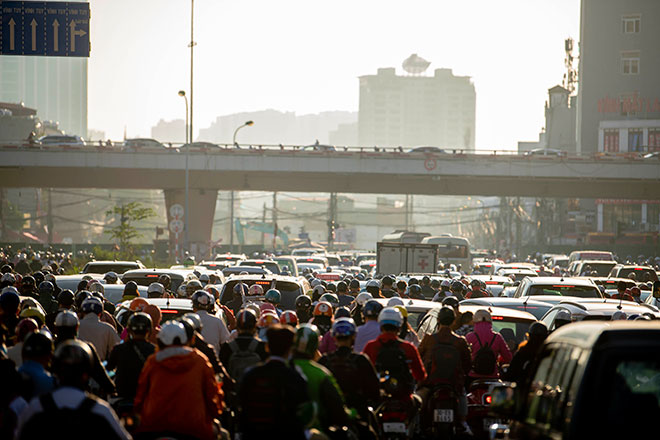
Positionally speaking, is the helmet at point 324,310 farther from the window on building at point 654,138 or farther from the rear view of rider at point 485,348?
the window on building at point 654,138

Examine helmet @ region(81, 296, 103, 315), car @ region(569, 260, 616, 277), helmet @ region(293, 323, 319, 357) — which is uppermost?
helmet @ region(293, 323, 319, 357)

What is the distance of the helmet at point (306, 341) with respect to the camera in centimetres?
722

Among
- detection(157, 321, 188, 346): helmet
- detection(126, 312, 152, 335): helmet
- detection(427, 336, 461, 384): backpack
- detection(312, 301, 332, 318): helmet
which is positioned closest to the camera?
detection(157, 321, 188, 346): helmet

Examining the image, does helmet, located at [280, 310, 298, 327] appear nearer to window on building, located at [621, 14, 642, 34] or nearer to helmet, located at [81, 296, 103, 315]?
helmet, located at [81, 296, 103, 315]

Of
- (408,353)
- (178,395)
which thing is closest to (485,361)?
(408,353)

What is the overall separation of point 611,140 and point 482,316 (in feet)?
314

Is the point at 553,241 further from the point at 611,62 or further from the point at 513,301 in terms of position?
the point at 513,301

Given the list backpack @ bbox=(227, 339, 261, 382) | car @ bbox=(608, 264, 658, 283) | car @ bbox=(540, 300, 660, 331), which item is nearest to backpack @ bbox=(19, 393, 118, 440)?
backpack @ bbox=(227, 339, 261, 382)

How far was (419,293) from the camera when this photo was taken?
69.6 ft

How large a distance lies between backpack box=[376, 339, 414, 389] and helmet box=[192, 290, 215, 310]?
3.01 meters

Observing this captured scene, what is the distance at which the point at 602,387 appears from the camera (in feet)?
16.6

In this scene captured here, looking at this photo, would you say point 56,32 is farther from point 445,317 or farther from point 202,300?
point 445,317

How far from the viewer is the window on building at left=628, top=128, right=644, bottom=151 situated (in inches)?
4008

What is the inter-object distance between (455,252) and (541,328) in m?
47.6
